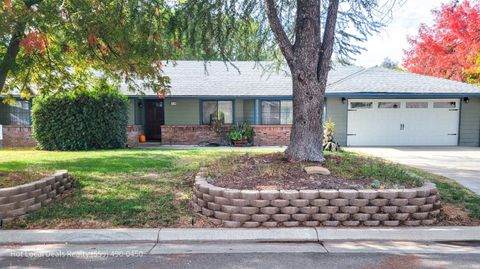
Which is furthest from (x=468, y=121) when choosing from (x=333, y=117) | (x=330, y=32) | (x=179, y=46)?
(x=179, y=46)

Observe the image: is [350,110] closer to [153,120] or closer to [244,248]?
[153,120]

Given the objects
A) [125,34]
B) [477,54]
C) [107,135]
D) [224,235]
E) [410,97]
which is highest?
[477,54]

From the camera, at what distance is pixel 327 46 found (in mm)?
7387

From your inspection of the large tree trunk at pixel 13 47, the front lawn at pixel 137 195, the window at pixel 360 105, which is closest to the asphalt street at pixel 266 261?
the front lawn at pixel 137 195

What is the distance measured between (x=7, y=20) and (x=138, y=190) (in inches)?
148

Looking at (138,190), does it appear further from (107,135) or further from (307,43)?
(107,135)

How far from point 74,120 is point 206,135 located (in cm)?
578

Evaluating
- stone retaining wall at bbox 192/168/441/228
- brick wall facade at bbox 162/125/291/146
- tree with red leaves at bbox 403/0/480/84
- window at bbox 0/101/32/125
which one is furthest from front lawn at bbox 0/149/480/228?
tree with red leaves at bbox 403/0/480/84

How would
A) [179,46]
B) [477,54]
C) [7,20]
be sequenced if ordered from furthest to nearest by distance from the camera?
[477,54], [179,46], [7,20]

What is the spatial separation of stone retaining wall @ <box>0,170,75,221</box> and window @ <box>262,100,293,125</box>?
39.5ft

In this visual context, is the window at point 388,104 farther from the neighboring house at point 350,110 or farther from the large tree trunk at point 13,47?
the large tree trunk at point 13,47

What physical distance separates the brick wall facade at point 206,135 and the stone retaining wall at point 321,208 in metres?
11.8

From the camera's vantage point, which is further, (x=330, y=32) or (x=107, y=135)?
(x=107, y=135)

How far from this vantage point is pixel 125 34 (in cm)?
797
